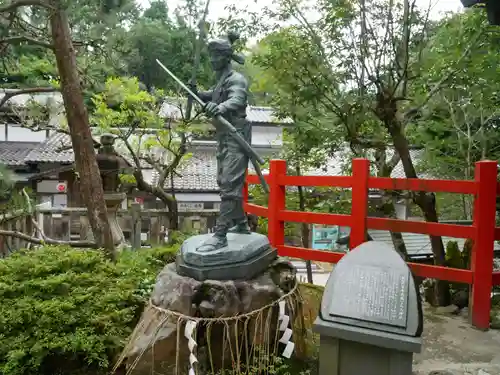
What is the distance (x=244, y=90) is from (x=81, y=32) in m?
4.49

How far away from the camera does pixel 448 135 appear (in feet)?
27.8

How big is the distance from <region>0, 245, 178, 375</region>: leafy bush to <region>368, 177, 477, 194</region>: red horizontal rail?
10.5 feet

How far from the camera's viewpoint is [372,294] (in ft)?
11.0

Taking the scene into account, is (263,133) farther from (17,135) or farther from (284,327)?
(284,327)

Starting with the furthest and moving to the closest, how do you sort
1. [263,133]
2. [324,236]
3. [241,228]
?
[263,133] < [324,236] < [241,228]

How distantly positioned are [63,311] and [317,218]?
333 centimetres

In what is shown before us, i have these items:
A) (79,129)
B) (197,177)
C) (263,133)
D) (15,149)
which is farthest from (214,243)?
(263,133)

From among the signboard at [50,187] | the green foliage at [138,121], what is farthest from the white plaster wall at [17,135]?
the green foliage at [138,121]

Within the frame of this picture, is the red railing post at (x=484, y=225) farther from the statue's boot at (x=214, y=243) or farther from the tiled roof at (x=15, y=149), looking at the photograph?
the tiled roof at (x=15, y=149)

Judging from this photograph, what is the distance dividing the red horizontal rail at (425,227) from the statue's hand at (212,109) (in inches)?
103

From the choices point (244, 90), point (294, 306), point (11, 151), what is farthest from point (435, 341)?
point (11, 151)

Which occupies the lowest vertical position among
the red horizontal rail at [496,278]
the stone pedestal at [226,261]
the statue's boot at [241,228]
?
the red horizontal rail at [496,278]

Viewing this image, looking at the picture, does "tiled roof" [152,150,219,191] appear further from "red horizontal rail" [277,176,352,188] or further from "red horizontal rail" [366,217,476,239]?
"red horizontal rail" [366,217,476,239]

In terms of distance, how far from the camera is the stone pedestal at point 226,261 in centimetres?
426
